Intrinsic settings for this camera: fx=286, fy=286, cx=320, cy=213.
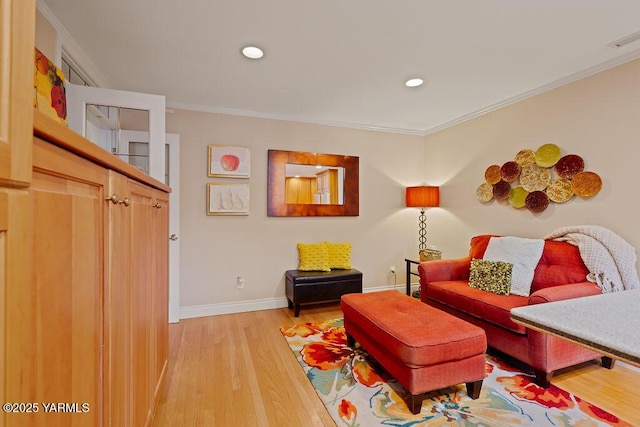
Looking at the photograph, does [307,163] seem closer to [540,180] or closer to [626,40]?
[540,180]


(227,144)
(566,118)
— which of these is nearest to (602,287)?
(566,118)

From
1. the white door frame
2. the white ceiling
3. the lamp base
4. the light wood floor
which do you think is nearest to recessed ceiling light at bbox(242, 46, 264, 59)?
the white ceiling

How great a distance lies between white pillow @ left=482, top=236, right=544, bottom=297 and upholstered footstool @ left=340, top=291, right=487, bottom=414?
94cm

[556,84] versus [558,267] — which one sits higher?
[556,84]

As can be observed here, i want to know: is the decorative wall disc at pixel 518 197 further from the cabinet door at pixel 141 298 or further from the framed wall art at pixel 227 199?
the cabinet door at pixel 141 298

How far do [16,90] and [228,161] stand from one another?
9.76 ft

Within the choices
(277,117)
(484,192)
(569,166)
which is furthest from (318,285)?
(569,166)

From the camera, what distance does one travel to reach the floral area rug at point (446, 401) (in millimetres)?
1587

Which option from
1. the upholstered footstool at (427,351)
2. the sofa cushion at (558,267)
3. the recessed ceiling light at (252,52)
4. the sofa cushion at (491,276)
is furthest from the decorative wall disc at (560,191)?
the recessed ceiling light at (252,52)

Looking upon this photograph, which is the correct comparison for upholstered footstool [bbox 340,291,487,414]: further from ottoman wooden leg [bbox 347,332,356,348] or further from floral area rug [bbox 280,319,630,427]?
ottoman wooden leg [bbox 347,332,356,348]

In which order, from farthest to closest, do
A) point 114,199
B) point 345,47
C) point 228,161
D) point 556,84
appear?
point 228,161
point 556,84
point 345,47
point 114,199

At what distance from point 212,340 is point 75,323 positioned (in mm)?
2208

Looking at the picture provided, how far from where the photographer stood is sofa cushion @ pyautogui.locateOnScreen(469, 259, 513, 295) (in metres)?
2.43

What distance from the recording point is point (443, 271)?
9.64 feet
